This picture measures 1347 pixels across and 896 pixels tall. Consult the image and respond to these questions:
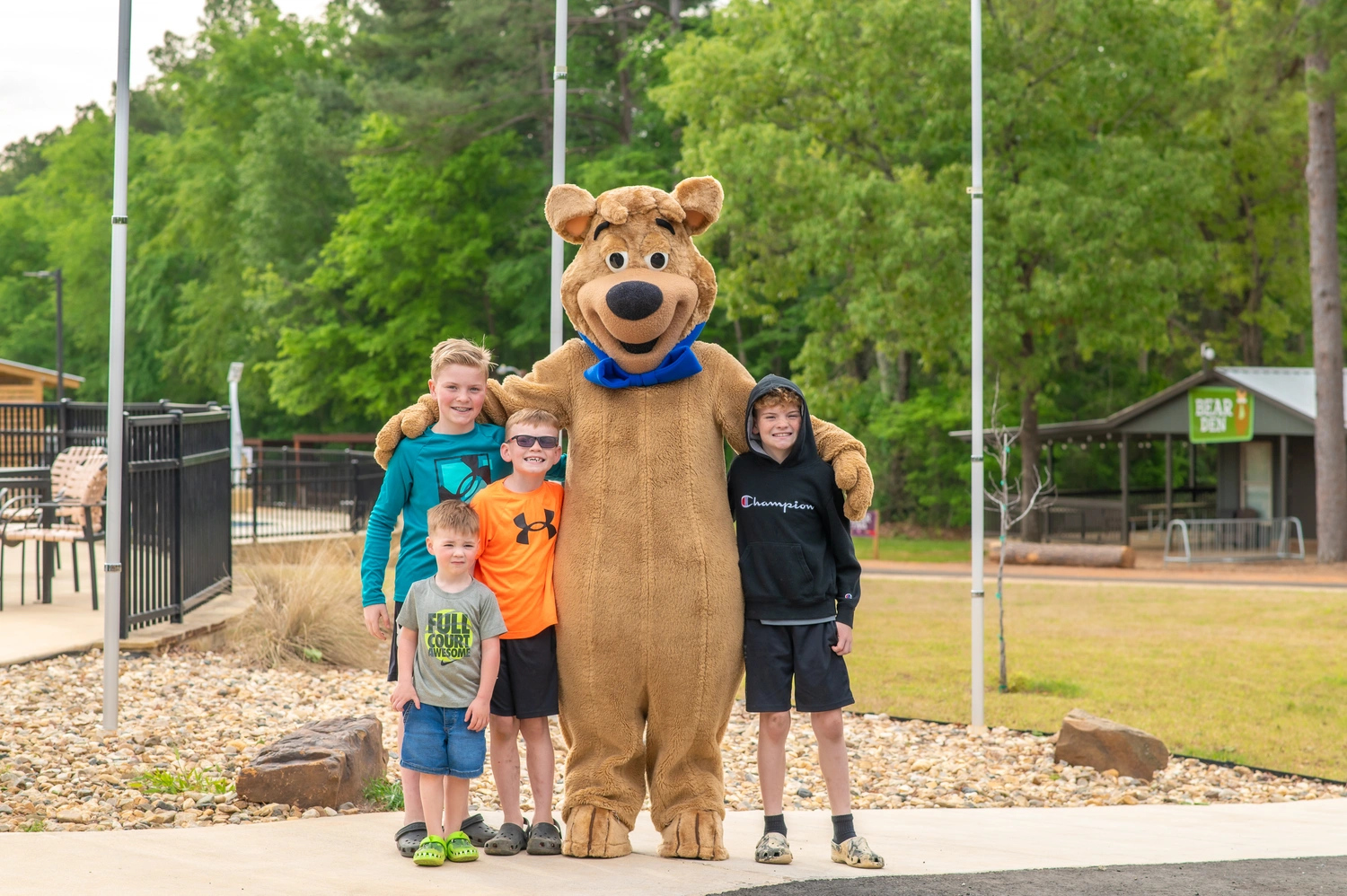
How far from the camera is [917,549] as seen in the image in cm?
2506

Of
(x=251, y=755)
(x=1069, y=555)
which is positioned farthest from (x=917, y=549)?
(x=251, y=755)

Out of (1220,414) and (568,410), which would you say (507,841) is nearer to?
(568,410)

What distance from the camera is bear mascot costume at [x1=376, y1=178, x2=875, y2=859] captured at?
445cm

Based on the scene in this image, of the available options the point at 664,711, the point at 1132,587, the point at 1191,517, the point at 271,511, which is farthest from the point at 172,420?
the point at 1191,517

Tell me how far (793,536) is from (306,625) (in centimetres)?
538

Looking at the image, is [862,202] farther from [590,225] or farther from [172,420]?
[590,225]

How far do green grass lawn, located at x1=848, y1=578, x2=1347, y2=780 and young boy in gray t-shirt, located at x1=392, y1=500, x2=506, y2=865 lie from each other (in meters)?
5.54

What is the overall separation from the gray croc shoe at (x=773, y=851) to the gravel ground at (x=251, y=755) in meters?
1.85

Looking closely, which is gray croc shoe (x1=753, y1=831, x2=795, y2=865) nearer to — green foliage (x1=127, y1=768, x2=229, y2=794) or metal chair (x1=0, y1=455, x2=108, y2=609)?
green foliage (x1=127, y1=768, x2=229, y2=794)

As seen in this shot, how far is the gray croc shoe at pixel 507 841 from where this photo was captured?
4.36 meters

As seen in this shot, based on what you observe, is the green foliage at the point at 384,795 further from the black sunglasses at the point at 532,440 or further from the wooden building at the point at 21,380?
the wooden building at the point at 21,380

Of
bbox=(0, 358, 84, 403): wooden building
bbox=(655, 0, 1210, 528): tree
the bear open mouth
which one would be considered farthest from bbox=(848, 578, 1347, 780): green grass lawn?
bbox=(0, 358, 84, 403): wooden building

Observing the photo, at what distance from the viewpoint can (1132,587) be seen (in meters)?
17.5

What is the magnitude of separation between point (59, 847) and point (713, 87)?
22290 mm
